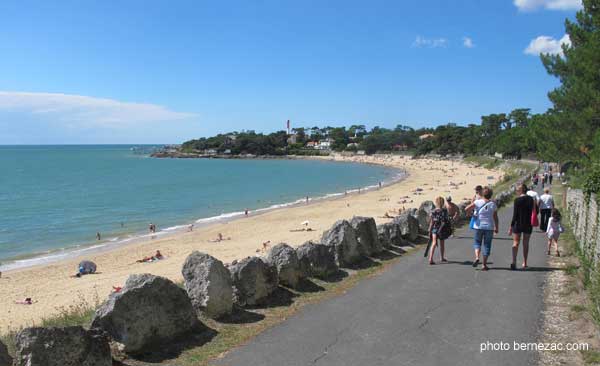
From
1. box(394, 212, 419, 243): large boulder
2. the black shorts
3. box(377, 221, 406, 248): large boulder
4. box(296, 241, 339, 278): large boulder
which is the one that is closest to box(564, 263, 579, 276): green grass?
the black shorts

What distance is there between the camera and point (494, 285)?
26.1ft

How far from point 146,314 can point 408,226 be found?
26.8ft

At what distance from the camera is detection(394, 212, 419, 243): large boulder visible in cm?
1221

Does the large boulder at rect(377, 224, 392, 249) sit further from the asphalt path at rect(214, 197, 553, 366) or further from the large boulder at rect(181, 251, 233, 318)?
the large boulder at rect(181, 251, 233, 318)

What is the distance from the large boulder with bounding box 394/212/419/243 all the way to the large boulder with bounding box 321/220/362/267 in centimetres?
270

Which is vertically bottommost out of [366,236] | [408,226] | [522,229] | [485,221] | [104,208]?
[104,208]

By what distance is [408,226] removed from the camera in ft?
40.4

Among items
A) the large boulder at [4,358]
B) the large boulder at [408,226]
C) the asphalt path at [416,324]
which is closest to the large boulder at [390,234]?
the large boulder at [408,226]

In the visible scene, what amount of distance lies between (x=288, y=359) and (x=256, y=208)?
1398 inches

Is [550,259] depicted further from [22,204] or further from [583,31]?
[22,204]

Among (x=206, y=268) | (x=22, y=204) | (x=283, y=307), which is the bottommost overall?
(x=22, y=204)

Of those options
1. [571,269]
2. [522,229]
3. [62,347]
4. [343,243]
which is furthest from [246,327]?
[571,269]

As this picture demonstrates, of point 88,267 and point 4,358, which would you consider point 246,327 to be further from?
point 88,267

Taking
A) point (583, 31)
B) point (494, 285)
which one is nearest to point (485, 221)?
point (494, 285)
